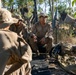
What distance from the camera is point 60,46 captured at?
934 centimetres

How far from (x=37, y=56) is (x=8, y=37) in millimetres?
6302

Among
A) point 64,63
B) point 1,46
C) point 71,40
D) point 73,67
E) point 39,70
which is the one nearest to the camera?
point 1,46

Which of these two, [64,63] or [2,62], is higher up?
[2,62]

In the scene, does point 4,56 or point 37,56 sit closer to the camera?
point 4,56

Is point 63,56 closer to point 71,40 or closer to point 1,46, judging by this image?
point 1,46

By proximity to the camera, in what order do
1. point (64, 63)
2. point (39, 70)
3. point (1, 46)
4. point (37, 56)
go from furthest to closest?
point (37, 56)
point (64, 63)
point (39, 70)
point (1, 46)

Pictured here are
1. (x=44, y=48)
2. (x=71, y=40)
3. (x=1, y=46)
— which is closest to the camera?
(x=1, y=46)

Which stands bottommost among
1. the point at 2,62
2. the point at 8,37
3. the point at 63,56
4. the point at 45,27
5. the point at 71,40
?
the point at 71,40

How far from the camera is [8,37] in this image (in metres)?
2.29

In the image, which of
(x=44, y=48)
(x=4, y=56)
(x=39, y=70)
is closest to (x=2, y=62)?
(x=4, y=56)

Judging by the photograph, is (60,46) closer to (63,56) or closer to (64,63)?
(63,56)

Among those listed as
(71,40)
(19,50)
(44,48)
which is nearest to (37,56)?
(44,48)

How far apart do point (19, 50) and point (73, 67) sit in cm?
500

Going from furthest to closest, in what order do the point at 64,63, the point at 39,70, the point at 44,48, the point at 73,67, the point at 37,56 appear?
the point at 44,48
the point at 37,56
the point at 64,63
the point at 73,67
the point at 39,70
